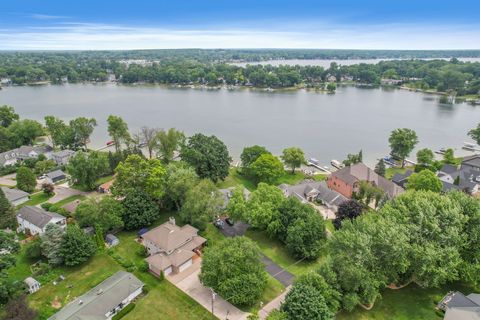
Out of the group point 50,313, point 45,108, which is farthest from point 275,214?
point 45,108

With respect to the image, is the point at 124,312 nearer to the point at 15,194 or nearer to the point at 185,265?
the point at 185,265

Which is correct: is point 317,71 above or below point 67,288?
above

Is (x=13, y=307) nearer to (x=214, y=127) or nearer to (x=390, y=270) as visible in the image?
(x=390, y=270)

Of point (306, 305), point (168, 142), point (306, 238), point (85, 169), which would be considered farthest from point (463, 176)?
point (85, 169)

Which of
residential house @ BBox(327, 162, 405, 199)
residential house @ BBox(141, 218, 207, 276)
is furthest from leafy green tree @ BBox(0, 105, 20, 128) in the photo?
residential house @ BBox(327, 162, 405, 199)

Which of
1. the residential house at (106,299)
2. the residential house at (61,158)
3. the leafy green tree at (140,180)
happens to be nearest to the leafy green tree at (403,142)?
the leafy green tree at (140,180)

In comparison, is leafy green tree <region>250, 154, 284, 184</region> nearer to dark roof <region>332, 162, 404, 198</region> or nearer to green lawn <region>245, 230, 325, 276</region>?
dark roof <region>332, 162, 404, 198</region>

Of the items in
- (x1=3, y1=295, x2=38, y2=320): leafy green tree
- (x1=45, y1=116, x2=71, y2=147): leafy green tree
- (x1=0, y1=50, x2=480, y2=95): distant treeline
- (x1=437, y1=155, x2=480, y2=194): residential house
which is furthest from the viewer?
(x1=0, y1=50, x2=480, y2=95): distant treeline

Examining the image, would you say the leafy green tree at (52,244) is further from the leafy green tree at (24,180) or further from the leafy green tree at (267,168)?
the leafy green tree at (267,168)
